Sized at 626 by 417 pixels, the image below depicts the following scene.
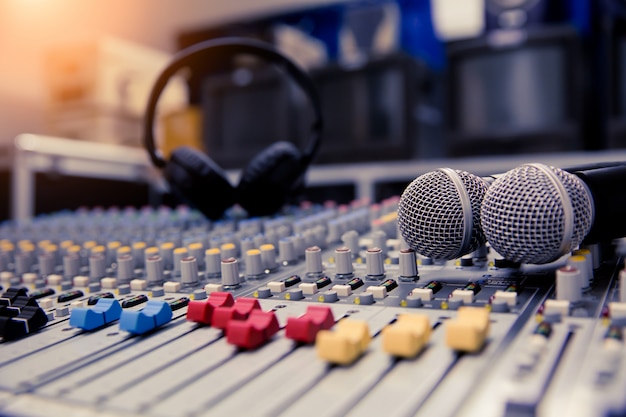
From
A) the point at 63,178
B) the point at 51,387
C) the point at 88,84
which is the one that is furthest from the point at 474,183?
the point at 88,84

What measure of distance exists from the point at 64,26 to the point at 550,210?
3.09 metres

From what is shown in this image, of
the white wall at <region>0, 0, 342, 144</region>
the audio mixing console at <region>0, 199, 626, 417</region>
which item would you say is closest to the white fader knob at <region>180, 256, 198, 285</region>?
the audio mixing console at <region>0, 199, 626, 417</region>

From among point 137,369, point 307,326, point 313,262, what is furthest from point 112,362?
point 313,262

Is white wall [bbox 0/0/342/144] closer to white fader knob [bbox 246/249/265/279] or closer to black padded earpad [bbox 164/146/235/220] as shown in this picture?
black padded earpad [bbox 164/146/235/220]

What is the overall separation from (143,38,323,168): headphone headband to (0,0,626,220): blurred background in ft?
2.09

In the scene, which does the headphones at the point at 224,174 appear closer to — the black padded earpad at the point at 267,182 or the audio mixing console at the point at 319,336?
the black padded earpad at the point at 267,182

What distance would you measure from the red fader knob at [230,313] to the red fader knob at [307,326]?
48 mm

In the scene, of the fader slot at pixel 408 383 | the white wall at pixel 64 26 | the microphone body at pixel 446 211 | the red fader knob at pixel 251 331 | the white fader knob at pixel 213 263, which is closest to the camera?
the fader slot at pixel 408 383

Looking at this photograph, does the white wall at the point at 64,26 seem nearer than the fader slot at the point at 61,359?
No

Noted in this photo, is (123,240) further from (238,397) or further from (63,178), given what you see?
(63,178)

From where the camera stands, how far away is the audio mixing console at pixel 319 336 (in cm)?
31

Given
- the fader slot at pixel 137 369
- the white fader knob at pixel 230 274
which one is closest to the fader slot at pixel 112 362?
the fader slot at pixel 137 369

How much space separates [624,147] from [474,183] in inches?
47.0

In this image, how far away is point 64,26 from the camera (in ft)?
9.69
